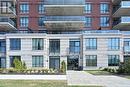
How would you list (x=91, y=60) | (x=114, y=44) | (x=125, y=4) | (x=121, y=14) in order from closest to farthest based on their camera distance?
1. (x=114, y=44)
2. (x=91, y=60)
3. (x=125, y=4)
4. (x=121, y=14)

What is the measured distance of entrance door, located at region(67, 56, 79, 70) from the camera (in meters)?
62.1

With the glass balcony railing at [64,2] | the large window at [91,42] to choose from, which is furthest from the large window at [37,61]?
the glass balcony railing at [64,2]

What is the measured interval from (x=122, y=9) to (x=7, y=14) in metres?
24.7

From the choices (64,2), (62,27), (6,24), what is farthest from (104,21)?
(6,24)

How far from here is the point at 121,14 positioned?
69.0 meters

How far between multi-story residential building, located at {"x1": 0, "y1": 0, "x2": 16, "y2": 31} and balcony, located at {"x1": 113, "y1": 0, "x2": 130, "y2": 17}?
22.3 m

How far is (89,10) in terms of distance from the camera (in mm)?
71688

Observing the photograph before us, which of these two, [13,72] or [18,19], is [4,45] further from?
[13,72]

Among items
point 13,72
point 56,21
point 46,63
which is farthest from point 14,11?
point 13,72

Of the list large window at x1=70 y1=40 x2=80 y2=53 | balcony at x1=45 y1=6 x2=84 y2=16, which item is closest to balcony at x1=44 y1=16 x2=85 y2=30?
balcony at x1=45 y1=6 x2=84 y2=16

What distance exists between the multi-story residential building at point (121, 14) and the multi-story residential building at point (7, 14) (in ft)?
73.0

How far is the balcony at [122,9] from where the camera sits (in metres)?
63.6

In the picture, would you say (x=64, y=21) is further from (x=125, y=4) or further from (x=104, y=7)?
(x=125, y=4)

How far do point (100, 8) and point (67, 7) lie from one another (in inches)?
394
